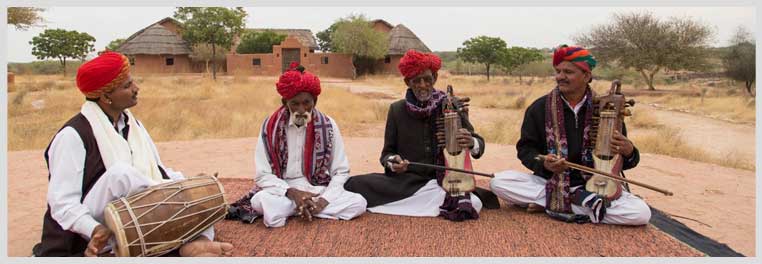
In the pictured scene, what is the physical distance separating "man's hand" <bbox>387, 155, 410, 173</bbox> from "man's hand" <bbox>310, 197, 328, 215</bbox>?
1.85 feet

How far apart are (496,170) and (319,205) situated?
124 inches

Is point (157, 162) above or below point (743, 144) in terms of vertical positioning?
above

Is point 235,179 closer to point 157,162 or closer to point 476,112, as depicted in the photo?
point 157,162

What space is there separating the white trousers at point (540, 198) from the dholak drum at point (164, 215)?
2.16 meters

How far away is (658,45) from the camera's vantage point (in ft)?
87.5

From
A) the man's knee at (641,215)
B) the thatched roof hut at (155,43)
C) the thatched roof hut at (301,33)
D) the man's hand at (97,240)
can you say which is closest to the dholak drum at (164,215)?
the man's hand at (97,240)

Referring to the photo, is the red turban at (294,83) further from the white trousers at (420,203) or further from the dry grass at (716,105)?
the dry grass at (716,105)

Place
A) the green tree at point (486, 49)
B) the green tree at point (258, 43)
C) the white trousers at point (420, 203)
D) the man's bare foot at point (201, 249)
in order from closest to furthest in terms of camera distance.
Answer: the man's bare foot at point (201, 249) < the white trousers at point (420, 203) < the green tree at point (258, 43) < the green tree at point (486, 49)

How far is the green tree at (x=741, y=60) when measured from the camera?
23547mm

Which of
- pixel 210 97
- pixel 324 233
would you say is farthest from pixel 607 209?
pixel 210 97

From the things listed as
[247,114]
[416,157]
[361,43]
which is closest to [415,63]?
[416,157]

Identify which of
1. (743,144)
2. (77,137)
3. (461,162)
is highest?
(77,137)

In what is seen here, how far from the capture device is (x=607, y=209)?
410 centimetres

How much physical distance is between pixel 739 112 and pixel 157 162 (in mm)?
16496
